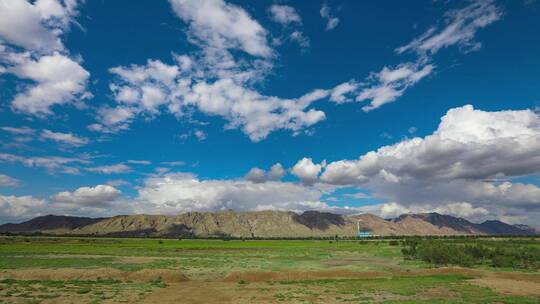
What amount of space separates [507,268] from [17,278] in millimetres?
66777

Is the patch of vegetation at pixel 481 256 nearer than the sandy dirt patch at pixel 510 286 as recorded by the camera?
No

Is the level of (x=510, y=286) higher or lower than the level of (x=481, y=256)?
lower

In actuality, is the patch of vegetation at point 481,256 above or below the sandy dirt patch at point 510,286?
above

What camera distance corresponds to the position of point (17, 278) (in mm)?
38469

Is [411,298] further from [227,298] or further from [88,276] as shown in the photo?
[88,276]

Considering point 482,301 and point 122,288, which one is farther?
point 122,288

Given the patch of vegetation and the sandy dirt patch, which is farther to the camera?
the patch of vegetation

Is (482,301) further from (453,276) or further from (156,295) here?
(156,295)

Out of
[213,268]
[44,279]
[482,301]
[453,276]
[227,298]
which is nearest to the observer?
[482,301]

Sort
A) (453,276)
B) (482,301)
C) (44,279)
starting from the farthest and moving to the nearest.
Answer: (453,276)
(44,279)
(482,301)

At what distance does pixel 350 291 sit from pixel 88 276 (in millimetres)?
28696

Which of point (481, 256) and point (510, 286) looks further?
point (481, 256)

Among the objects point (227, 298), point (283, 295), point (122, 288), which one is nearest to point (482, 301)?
point (283, 295)

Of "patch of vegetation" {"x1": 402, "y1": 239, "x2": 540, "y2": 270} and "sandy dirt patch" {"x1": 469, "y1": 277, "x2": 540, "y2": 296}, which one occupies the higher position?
"patch of vegetation" {"x1": 402, "y1": 239, "x2": 540, "y2": 270}
